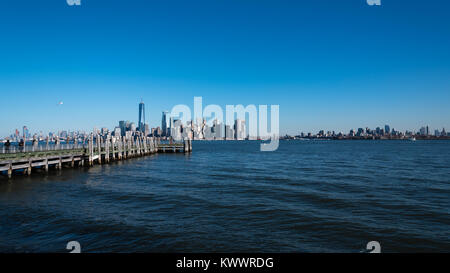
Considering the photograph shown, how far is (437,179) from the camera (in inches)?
1138

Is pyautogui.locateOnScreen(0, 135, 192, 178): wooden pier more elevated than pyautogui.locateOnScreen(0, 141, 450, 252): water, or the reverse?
pyautogui.locateOnScreen(0, 135, 192, 178): wooden pier

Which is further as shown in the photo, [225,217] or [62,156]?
[62,156]

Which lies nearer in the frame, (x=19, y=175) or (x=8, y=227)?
(x=8, y=227)

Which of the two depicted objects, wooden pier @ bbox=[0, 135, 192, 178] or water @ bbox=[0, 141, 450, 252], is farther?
wooden pier @ bbox=[0, 135, 192, 178]

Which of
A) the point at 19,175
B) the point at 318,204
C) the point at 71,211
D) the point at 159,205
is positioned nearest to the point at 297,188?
the point at 318,204

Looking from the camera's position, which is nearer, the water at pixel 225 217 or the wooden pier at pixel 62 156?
the water at pixel 225 217

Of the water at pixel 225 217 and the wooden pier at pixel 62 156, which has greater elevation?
the wooden pier at pixel 62 156

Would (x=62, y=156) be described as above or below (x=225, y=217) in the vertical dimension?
above
